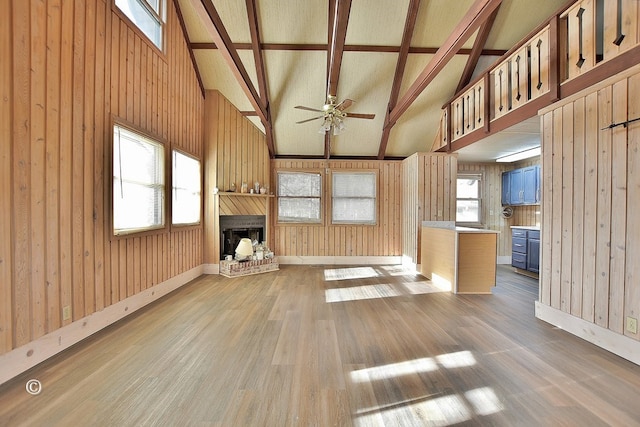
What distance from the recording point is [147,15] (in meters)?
3.30

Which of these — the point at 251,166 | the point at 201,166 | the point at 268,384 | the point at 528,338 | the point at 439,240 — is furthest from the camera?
the point at 251,166

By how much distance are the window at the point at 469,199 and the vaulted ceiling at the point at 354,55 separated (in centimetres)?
70

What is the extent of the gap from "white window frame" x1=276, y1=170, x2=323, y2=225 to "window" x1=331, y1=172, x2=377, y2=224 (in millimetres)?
353

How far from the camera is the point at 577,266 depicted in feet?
8.12

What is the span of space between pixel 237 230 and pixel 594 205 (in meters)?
5.48

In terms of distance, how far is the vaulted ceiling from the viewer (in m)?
3.92

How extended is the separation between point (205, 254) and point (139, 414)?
3.76 m

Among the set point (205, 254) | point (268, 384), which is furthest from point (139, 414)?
point (205, 254)

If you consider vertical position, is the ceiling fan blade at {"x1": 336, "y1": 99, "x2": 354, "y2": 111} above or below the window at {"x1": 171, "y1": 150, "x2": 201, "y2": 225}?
above

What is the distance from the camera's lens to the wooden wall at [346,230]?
6.16 m

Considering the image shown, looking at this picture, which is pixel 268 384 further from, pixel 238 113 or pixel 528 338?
pixel 238 113

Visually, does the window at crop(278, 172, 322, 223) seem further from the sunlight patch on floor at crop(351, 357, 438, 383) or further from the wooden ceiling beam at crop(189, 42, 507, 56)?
the sunlight patch on floor at crop(351, 357, 438, 383)

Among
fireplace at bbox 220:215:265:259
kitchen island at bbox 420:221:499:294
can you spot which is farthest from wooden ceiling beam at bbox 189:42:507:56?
kitchen island at bbox 420:221:499:294

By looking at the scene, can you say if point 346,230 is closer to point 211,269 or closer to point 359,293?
Answer: point 359,293
